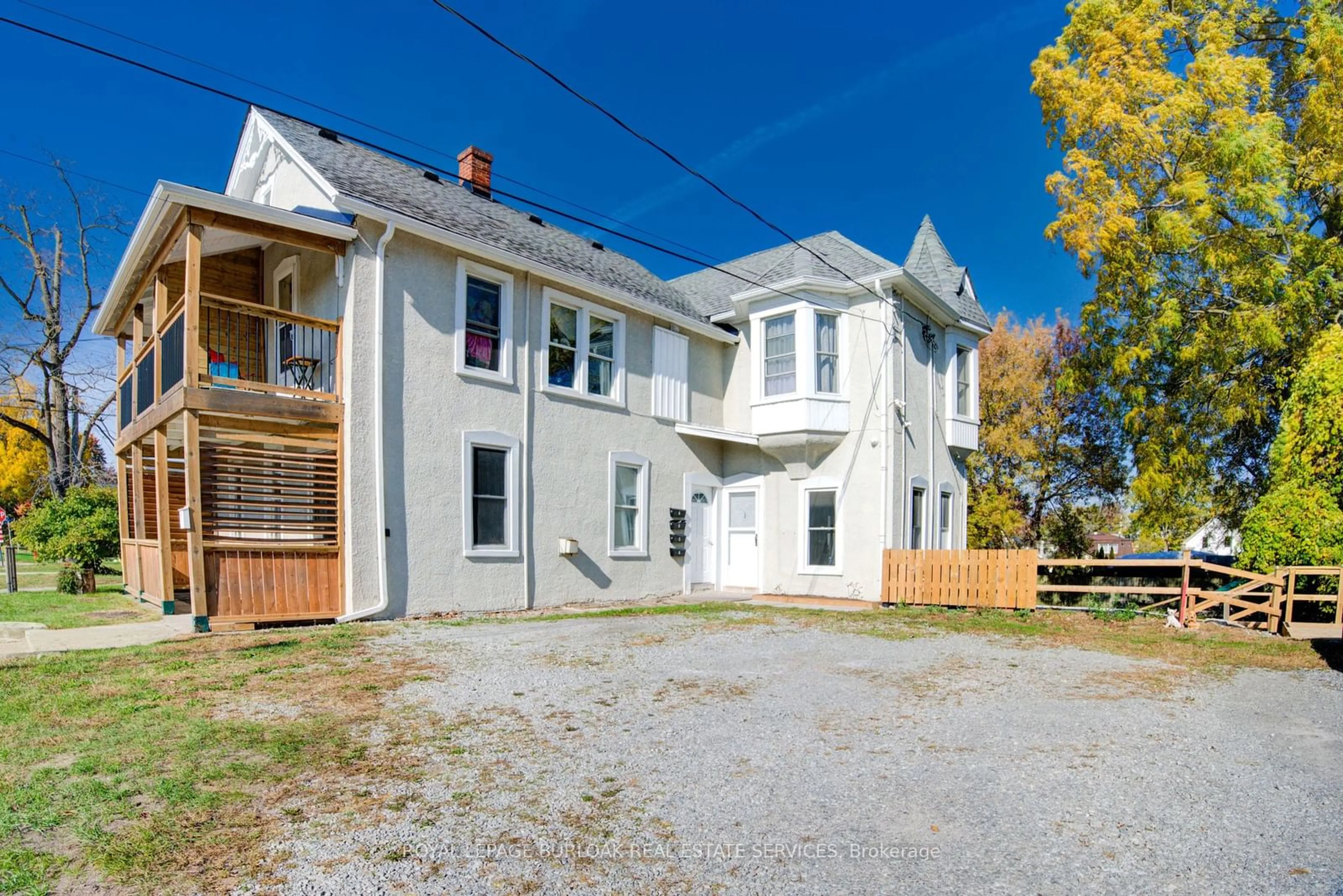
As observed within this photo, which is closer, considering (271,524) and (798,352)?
(271,524)

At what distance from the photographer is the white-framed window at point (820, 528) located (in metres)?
15.8

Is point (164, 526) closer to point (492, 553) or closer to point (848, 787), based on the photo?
point (492, 553)

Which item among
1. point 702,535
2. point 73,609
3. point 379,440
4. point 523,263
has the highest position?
point 523,263

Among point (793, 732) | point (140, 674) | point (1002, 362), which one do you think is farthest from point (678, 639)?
point (1002, 362)

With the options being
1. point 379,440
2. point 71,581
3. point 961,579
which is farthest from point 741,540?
point 71,581

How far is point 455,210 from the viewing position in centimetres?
1343

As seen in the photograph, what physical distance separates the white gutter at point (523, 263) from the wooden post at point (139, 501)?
5419 millimetres

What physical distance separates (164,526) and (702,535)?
9.70m

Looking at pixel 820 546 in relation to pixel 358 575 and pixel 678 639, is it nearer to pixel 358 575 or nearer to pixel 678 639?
pixel 678 639

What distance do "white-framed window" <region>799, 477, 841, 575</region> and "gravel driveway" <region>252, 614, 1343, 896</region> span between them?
7839 mm

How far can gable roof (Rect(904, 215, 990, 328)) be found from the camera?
1856 centimetres

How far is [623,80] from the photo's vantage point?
13633mm

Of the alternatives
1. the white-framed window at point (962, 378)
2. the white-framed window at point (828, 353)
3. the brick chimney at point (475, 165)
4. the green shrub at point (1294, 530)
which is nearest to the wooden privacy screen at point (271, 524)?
the brick chimney at point (475, 165)

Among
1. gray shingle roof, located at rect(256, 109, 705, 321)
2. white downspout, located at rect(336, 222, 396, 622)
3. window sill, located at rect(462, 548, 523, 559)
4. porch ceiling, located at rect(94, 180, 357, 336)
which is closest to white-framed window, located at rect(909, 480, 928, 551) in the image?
gray shingle roof, located at rect(256, 109, 705, 321)
